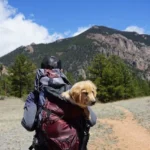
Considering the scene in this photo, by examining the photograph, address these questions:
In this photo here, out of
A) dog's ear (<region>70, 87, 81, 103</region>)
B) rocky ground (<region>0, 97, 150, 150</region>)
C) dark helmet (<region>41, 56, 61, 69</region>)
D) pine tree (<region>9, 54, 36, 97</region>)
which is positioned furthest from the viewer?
pine tree (<region>9, 54, 36, 97</region>)

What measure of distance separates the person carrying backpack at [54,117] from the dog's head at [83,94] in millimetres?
178

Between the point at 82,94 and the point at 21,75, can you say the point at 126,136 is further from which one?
the point at 21,75

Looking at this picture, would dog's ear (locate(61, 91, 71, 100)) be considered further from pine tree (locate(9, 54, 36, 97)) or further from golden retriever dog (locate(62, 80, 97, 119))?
pine tree (locate(9, 54, 36, 97))

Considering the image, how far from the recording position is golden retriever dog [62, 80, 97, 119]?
11.4ft

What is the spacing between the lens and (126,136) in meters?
15.5

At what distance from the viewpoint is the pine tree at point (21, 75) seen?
53531 mm

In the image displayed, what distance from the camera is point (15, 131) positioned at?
17.3 meters

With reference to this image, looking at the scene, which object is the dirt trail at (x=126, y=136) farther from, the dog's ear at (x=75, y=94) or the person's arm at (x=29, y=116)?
the dog's ear at (x=75, y=94)

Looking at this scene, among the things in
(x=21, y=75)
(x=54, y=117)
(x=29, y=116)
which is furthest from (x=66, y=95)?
(x=21, y=75)

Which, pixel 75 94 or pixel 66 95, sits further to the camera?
pixel 66 95

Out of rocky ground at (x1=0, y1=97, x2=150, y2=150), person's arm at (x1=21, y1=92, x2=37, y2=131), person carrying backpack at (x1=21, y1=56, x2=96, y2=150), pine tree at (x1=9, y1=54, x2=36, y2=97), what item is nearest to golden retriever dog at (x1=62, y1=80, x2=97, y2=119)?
person carrying backpack at (x1=21, y1=56, x2=96, y2=150)

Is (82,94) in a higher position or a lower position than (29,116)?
higher

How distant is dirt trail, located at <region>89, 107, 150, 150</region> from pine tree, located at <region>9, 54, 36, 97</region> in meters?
35.2

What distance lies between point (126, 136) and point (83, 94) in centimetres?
1241
